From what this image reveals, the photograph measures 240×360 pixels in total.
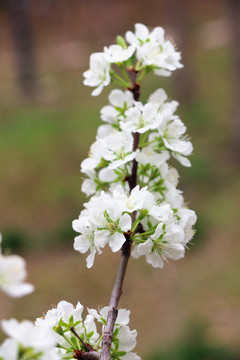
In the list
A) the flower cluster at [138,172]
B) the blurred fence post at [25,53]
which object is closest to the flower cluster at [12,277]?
the flower cluster at [138,172]

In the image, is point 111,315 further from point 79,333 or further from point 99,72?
point 99,72

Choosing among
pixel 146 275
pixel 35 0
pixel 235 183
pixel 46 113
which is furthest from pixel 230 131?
pixel 35 0

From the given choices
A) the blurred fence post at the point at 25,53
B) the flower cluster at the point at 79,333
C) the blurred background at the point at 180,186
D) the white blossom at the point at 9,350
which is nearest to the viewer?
the white blossom at the point at 9,350

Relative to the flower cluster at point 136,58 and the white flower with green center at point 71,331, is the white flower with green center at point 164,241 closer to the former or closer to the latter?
the white flower with green center at point 71,331

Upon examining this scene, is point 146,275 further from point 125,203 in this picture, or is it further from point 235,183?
point 125,203

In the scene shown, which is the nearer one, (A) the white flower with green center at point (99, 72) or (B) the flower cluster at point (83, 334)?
(B) the flower cluster at point (83, 334)

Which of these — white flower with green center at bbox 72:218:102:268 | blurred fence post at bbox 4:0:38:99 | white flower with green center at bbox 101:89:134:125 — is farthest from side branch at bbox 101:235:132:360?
blurred fence post at bbox 4:0:38:99

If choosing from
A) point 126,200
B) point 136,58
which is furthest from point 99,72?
point 126,200

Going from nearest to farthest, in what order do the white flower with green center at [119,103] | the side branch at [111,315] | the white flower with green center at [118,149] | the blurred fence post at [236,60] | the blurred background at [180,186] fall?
the side branch at [111,315]
the white flower with green center at [118,149]
the white flower with green center at [119,103]
the blurred background at [180,186]
the blurred fence post at [236,60]
